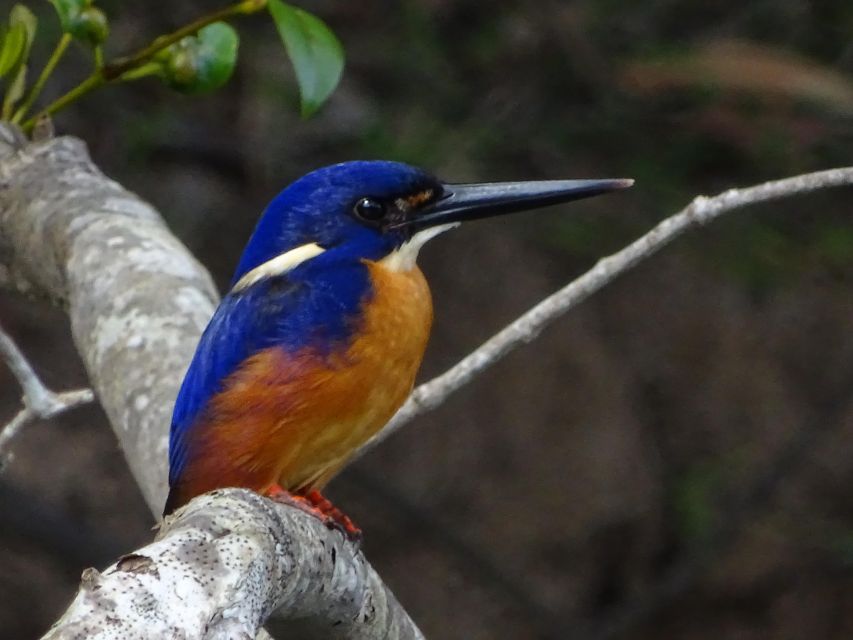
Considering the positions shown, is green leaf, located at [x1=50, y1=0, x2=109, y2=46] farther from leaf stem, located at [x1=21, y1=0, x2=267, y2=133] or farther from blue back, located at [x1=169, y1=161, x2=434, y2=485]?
blue back, located at [x1=169, y1=161, x2=434, y2=485]

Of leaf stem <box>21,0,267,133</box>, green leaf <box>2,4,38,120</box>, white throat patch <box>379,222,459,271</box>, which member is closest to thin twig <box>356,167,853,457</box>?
white throat patch <box>379,222,459,271</box>

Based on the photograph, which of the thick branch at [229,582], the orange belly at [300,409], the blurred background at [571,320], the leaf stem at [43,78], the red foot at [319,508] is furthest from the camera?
the blurred background at [571,320]

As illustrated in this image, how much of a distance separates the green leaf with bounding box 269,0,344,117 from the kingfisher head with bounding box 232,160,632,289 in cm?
23

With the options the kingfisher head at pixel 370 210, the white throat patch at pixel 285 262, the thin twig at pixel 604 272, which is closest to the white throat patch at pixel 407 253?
the kingfisher head at pixel 370 210

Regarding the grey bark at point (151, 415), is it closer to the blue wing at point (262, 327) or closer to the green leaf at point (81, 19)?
the blue wing at point (262, 327)

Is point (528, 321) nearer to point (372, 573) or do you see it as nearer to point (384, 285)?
point (384, 285)

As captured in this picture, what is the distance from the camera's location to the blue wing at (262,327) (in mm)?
2145

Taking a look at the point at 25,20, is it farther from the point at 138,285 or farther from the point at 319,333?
the point at 319,333

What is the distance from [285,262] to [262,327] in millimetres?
163

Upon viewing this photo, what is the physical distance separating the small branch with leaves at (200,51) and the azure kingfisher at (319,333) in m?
0.24

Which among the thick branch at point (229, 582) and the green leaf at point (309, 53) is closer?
the thick branch at point (229, 582)

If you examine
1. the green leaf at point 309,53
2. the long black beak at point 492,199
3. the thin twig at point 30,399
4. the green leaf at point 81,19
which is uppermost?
the green leaf at point 81,19

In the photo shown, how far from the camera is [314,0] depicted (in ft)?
12.2

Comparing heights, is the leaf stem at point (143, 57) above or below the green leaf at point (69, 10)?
below
